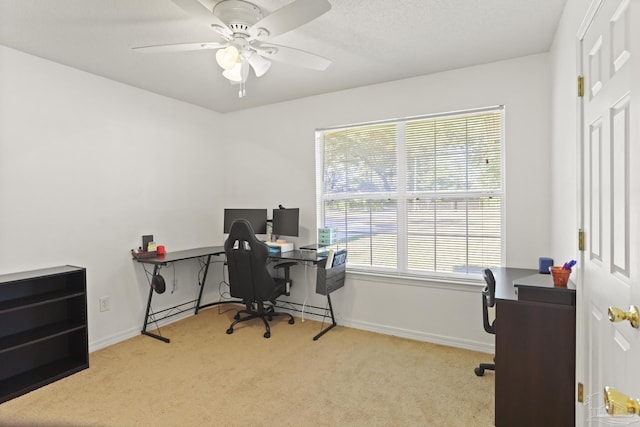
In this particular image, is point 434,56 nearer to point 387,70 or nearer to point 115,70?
→ point 387,70

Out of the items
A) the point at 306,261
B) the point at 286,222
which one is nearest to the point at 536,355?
the point at 306,261

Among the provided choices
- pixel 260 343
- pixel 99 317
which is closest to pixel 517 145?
pixel 260 343

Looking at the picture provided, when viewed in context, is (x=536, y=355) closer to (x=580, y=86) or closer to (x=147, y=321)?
(x=580, y=86)

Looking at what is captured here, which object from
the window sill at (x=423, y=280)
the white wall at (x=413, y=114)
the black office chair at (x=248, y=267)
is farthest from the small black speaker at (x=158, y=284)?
the window sill at (x=423, y=280)

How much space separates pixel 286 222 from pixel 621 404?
126 inches

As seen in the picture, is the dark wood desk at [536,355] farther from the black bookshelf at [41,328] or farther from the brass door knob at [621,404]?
the black bookshelf at [41,328]

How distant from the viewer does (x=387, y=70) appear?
3.10 metres

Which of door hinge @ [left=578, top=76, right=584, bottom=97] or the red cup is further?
the red cup

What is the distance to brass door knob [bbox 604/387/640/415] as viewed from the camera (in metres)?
0.81

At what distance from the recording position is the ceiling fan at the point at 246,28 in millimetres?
1700

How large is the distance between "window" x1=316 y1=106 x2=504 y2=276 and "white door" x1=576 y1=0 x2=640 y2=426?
1.42 metres

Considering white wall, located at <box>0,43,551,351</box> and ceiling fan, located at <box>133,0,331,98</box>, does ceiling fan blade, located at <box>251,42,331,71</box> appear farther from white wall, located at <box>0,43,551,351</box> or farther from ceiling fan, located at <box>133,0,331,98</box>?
white wall, located at <box>0,43,551,351</box>

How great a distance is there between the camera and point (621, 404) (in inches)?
32.4

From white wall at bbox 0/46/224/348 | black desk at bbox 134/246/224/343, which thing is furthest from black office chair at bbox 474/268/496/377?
white wall at bbox 0/46/224/348
